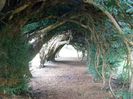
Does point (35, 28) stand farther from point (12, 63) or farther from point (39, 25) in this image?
point (12, 63)

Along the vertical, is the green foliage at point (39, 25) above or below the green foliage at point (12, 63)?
above

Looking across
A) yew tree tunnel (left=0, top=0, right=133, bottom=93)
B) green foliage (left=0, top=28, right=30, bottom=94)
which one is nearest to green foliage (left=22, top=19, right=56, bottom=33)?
yew tree tunnel (left=0, top=0, right=133, bottom=93)

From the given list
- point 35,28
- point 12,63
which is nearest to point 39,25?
point 35,28

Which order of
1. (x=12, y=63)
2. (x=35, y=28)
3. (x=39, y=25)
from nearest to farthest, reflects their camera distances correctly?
(x=12, y=63) → (x=35, y=28) → (x=39, y=25)

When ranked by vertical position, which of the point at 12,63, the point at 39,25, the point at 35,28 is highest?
the point at 39,25

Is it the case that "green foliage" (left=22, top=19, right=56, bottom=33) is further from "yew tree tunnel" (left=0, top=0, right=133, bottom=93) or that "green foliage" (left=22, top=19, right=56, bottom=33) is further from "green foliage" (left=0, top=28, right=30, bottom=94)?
"green foliage" (left=0, top=28, right=30, bottom=94)

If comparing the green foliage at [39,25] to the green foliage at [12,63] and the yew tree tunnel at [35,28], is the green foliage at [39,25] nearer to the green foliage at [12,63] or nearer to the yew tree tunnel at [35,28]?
the yew tree tunnel at [35,28]

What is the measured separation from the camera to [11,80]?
6.13 m

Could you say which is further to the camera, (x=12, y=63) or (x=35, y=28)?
(x=35, y=28)

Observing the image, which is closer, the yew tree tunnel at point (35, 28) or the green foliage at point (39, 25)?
the yew tree tunnel at point (35, 28)

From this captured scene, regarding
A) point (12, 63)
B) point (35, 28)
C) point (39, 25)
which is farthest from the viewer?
point (39, 25)

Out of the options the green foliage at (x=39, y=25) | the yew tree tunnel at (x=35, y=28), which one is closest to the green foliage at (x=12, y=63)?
the yew tree tunnel at (x=35, y=28)

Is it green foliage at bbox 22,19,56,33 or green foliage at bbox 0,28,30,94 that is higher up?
green foliage at bbox 22,19,56,33

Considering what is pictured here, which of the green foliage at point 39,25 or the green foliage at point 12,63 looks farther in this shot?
the green foliage at point 39,25
